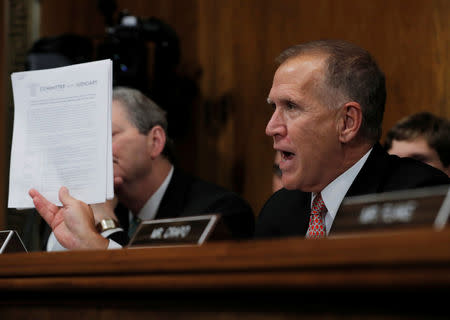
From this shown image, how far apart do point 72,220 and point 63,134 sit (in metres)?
0.19

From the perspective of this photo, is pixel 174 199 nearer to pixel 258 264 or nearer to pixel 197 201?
pixel 197 201

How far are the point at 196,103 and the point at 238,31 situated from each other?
0.47m

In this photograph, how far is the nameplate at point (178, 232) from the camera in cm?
88

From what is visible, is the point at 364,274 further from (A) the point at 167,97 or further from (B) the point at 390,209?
(A) the point at 167,97

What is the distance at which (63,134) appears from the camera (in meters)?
1.45

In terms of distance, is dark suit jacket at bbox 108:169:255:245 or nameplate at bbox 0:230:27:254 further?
dark suit jacket at bbox 108:169:255:245

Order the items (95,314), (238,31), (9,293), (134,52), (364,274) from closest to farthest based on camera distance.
Result: (364,274), (95,314), (9,293), (134,52), (238,31)

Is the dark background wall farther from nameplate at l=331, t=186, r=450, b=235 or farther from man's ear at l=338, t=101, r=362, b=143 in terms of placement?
nameplate at l=331, t=186, r=450, b=235

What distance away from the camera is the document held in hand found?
141 cm

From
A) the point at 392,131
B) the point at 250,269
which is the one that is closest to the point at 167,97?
the point at 392,131

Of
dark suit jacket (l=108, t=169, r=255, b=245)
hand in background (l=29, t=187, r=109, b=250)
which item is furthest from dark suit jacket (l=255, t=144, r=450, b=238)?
hand in background (l=29, t=187, r=109, b=250)

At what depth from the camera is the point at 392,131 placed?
7.89 feet

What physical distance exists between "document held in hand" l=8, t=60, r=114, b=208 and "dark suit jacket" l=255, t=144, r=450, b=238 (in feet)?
1.49

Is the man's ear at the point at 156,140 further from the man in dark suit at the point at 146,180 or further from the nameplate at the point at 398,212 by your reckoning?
the nameplate at the point at 398,212
